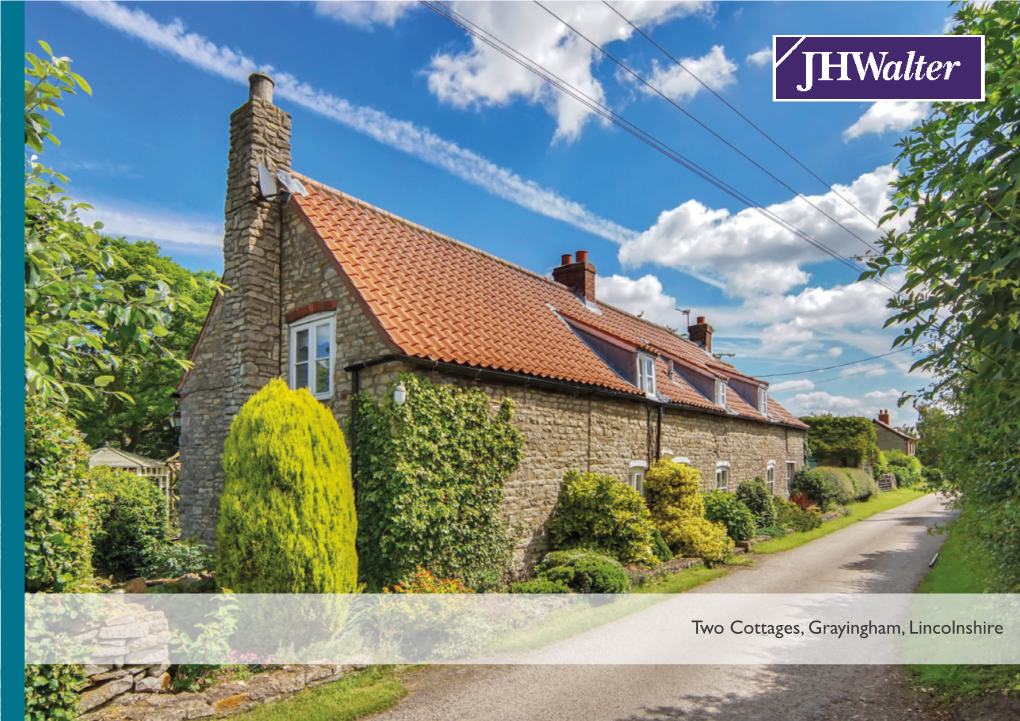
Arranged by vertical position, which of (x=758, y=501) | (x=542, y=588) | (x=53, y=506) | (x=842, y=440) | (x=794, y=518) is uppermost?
(x=53, y=506)

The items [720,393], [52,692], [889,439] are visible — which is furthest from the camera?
[889,439]

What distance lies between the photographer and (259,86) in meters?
11.6

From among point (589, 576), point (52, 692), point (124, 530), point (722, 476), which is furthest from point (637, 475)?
point (52, 692)

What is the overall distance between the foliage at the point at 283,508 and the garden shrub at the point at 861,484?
1279 inches

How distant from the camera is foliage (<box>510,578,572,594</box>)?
9867mm

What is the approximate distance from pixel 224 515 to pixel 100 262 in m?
4.50

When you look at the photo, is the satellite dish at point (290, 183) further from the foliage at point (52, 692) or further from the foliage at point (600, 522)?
the foliage at point (52, 692)

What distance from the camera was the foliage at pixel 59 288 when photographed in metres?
3.84

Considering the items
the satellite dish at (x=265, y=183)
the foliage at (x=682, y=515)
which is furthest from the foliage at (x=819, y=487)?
the satellite dish at (x=265, y=183)

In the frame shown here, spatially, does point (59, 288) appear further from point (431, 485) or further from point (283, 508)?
point (431, 485)

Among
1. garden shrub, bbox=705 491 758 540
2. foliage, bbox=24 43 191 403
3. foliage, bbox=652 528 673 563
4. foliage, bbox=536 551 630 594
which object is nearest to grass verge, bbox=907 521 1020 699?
foliage, bbox=536 551 630 594

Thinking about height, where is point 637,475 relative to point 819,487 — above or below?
above

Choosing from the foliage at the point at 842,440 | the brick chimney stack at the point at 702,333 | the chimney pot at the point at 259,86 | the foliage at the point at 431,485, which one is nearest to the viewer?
the foliage at the point at 431,485

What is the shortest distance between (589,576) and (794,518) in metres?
13.8
